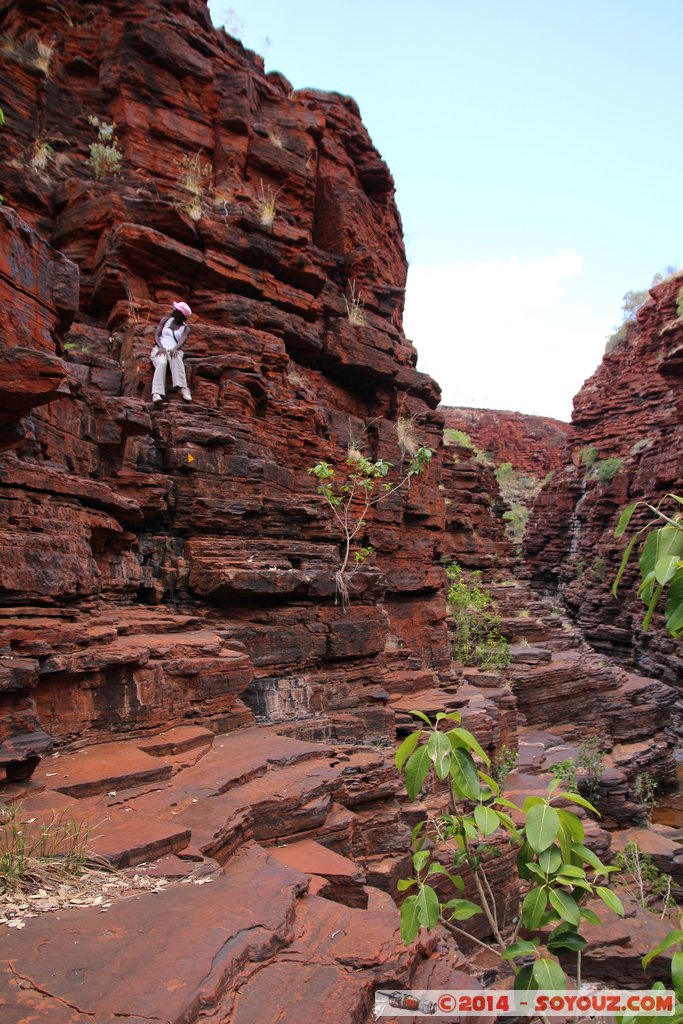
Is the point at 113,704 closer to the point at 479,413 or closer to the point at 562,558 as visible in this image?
the point at 562,558

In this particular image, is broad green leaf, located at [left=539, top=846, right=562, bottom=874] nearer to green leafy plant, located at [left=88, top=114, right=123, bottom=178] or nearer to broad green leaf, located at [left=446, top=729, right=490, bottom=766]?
broad green leaf, located at [left=446, top=729, right=490, bottom=766]

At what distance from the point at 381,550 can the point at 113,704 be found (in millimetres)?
6998

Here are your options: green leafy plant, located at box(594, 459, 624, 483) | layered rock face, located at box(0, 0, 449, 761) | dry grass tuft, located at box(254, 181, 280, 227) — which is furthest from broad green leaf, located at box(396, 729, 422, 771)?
green leafy plant, located at box(594, 459, 624, 483)

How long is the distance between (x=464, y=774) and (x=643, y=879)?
12.3 metres

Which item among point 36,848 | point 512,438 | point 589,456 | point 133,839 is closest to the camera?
point 36,848

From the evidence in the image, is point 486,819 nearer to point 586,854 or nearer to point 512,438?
point 586,854

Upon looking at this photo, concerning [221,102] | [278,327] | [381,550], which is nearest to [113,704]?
[381,550]

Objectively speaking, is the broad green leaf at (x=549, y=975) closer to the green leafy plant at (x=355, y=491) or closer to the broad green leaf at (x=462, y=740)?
the broad green leaf at (x=462, y=740)

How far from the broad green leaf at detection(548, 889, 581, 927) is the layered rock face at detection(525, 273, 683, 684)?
24.2 metres

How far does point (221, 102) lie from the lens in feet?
44.2

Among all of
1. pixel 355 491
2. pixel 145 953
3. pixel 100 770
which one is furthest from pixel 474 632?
pixel 145 953

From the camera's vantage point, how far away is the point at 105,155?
11.7 metres

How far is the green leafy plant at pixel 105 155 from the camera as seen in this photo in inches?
461

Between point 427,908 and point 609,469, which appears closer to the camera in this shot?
point 427,908
